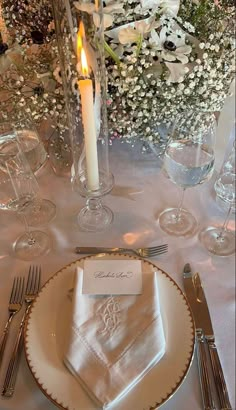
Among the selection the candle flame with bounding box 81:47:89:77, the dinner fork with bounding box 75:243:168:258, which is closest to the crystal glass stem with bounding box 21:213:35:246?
the dinner fork with bounding box 75:243:168:258

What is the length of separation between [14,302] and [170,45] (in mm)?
631

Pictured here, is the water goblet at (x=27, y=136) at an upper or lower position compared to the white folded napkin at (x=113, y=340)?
upper

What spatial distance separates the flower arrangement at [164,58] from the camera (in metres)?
0.76

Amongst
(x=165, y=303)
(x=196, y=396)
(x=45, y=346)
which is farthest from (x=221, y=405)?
(x=45, y=346)

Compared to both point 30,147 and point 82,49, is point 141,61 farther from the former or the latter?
point 30,147

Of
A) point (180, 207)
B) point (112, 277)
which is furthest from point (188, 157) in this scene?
point (112, 277)

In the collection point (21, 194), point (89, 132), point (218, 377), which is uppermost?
point (89, 132)

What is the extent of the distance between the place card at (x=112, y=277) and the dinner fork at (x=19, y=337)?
0.36 feet

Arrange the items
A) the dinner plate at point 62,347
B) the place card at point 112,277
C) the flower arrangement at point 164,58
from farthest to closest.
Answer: the flower arrangement at point 164,58
the place card at point 112,277
the dinner plate at point 62,347

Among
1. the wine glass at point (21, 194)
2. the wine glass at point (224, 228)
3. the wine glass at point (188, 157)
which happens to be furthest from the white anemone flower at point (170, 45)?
the wine glass at point (21, 194)

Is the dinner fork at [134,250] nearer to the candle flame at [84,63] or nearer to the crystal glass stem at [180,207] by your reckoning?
the crystal glass stem at [180,207]

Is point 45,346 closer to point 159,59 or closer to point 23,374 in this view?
point 23,374

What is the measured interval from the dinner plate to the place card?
3 centimetres

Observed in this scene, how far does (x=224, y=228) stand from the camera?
2.82 ft
